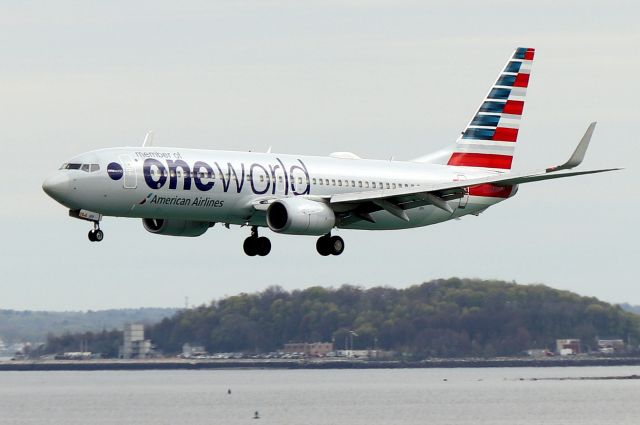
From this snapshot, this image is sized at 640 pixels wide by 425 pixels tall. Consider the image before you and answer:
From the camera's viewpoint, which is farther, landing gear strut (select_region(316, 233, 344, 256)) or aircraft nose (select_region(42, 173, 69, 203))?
landing gear strut (select_region(316, 233, 344, 256))

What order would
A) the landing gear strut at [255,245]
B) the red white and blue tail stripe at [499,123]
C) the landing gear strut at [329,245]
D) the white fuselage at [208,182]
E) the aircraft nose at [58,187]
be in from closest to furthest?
the aircraft nose at [58,187], the white fuselage at [208,182], the landing gear strut at [329,245], the landing gear strut at [255,245], the red white and blue tail stripe at [499,123]

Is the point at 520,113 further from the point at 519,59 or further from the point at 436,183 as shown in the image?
the point at 436,183

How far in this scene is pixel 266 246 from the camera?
79812mm

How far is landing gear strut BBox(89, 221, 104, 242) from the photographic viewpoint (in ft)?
230

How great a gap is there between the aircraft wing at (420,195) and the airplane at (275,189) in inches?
2.1

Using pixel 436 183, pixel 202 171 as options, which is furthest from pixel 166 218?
pixel 436 183

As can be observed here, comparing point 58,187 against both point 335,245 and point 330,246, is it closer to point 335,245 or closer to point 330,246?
point 330,246

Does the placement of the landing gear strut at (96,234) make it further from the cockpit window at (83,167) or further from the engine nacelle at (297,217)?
the engine nacelle at (297,217)

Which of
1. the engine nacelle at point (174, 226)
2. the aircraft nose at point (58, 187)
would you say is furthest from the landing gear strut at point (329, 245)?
the aircraft nose at point (58, 187)

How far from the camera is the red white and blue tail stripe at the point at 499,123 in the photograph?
90188 millimetres

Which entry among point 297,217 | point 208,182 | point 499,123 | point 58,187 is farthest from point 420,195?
point 58,187

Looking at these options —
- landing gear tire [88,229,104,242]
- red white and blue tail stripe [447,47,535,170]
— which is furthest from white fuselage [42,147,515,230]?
red white and blue tail stripe [447,47,535,170]

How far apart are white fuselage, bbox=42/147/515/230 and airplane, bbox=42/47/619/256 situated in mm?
48

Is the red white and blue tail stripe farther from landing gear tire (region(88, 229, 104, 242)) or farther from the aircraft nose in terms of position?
the aircraft nose
